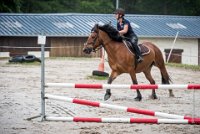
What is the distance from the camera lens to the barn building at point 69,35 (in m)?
41.0

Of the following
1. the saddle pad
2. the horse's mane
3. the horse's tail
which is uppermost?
the horse's mane

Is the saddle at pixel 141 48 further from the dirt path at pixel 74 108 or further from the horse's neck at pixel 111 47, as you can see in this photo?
the dirt path at pixel 74 108

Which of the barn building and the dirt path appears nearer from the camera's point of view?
the dirt path

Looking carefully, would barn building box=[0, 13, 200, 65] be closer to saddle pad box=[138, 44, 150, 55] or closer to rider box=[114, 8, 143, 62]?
saddle pad box=[138, 44, 150, 55]

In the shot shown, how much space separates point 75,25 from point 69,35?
2.59 m

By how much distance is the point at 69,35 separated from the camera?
135 feet

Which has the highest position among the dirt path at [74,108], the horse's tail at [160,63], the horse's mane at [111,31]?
the horse's mane at [111,31]

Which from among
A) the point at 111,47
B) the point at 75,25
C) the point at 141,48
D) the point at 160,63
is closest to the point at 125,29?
the point at 111,47

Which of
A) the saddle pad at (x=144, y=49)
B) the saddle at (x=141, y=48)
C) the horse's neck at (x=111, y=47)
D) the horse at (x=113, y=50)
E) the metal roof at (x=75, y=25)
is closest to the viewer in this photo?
the horse at (x=113, y=50)

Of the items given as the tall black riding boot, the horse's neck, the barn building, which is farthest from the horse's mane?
the barn building

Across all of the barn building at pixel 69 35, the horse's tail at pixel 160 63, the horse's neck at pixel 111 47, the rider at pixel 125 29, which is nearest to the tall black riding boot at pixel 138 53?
the rider at pixel 125 29

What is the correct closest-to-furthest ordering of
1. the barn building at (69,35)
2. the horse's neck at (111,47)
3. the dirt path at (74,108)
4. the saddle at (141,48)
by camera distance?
the dirt path at (74,108) → the horse's neck at (111,47) → the saddle at (141,48) → the barn building at (69,35)

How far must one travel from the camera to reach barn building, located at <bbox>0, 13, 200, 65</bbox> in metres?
41.0

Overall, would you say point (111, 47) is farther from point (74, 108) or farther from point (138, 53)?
point (74, 108)
